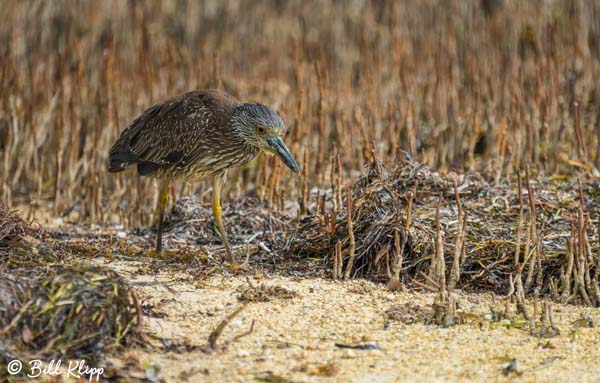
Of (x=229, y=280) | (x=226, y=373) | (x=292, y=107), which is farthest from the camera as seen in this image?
(x=292, y=107)

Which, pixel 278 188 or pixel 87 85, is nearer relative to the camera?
pixel 278 188

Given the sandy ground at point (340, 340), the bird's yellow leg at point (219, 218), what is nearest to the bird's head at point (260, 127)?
the bird's yellow leg at point (219, 218)

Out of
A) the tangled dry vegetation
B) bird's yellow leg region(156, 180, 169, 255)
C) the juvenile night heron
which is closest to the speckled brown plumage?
the juvenile night heron

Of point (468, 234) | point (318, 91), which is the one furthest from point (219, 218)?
point (318, 91)

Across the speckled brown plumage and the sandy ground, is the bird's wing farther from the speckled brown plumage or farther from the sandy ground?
the sandy ground

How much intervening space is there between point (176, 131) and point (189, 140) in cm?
12

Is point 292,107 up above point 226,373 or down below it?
above

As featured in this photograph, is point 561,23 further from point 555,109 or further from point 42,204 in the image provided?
point 42,204

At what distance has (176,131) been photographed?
6.88 m

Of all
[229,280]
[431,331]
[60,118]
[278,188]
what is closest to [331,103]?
[278,188]

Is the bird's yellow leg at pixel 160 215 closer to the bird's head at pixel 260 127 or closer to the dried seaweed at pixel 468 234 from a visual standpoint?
the bird's head at pixel 260 127

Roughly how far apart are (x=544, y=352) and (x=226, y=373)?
160 cm

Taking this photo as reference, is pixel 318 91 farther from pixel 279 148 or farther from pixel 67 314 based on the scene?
pixel 67 314

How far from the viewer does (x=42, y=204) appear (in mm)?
8969
